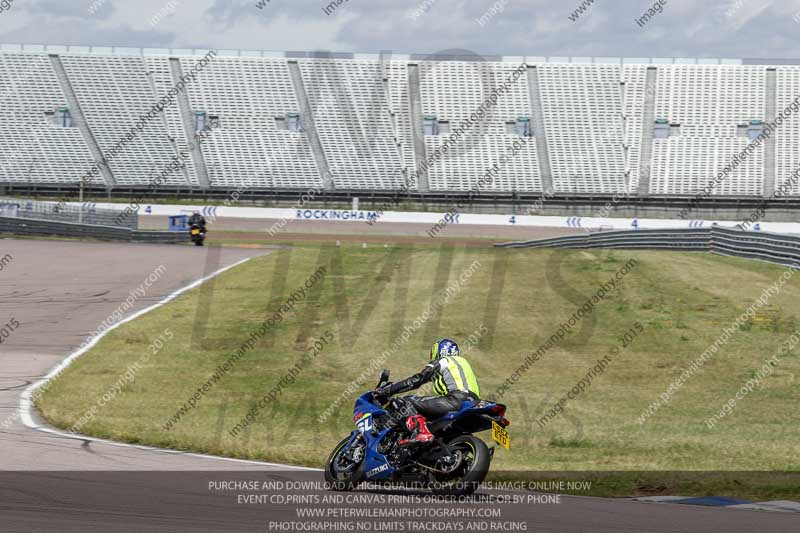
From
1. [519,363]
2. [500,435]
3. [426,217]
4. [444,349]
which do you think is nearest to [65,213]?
[426,217]

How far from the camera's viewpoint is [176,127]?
64375mm

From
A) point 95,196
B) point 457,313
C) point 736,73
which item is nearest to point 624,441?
point 457,313

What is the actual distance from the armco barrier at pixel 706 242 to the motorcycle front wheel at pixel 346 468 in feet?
66.7

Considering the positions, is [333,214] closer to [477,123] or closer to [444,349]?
[477,123]

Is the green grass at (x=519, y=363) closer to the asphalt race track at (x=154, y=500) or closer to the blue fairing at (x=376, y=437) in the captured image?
the asphalt race track at (x=154, y=500)

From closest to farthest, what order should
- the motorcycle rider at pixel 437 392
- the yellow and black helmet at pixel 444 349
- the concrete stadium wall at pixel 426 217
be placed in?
the motorcycle rider at pixel 437 392
the yellow and black helmet at pixel 444 349
the concrete stadium wall at pixel 426 217

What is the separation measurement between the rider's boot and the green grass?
6.41ft

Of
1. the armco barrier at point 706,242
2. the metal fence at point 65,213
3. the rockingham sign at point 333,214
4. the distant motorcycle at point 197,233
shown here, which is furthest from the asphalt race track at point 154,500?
the rockingham sign at point 333,214

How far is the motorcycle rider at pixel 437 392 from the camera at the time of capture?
28.8 feet

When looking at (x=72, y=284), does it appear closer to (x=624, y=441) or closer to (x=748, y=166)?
(x=624, y=441)

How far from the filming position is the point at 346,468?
356 inches

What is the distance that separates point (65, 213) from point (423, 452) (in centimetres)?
3686

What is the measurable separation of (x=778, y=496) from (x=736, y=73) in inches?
2499

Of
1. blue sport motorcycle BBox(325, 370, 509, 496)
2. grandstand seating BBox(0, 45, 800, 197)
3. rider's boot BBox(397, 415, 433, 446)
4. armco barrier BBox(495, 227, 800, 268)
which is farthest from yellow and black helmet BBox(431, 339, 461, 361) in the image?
grandstand seating BBox(0, 45, 800, 197)
